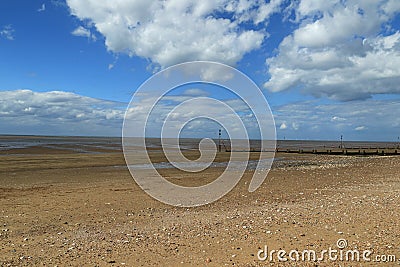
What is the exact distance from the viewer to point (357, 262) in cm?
671

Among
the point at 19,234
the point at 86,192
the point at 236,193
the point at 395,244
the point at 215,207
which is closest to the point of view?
the point at 395,244

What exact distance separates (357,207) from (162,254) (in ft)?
23.6

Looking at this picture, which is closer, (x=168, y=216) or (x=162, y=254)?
(x=162, y=254)

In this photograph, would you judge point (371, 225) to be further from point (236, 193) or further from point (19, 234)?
point (19, 234)

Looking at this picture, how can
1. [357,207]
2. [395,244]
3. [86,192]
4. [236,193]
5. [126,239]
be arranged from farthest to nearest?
[86,192], [236,193], [357,207], [126,239], [395,244]

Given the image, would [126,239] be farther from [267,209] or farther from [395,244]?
[395,244]

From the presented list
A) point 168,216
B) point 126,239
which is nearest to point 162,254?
point 126,239
